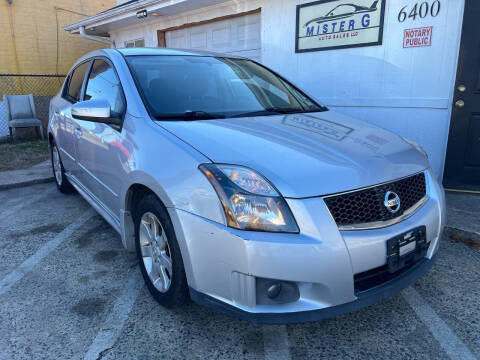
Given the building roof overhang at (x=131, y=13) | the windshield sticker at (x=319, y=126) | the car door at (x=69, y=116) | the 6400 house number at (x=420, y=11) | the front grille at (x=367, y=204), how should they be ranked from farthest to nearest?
the building roof overhang at (x=131, y=13) → the 6400 house number at (x=420, y=11) → the car door at (x=69, y=116) → the windshield sticker at (x=319, y=126) → the front grille at (x=367, y=204)

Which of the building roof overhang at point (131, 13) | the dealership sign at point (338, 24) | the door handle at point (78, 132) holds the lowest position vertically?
the door handle at point (78, 132)

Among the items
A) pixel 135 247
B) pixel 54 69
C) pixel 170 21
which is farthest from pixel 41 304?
pixel 54 69

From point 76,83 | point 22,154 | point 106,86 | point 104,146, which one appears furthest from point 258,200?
point 22,154

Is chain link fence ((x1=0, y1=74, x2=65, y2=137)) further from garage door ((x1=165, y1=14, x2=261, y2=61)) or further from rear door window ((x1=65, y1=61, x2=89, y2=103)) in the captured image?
rear door window ((x1=65, y1=61, x2=89, y2=103))

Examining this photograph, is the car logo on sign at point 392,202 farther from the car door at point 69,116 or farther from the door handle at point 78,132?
the car door at point 69,116

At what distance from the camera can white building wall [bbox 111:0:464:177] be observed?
4.61 meters

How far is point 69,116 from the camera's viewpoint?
144 inches

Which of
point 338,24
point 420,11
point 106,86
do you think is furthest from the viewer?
point 338,24

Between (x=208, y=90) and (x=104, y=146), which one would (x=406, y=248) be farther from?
(x=104, y=146)

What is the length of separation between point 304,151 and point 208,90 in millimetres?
1159

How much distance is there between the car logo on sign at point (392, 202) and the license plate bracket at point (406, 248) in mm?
134

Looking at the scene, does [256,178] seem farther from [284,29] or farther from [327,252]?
[284,29]

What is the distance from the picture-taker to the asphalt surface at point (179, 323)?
202 cm

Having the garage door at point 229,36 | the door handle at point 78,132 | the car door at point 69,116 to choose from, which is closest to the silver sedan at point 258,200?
the door handle at point 78,132
